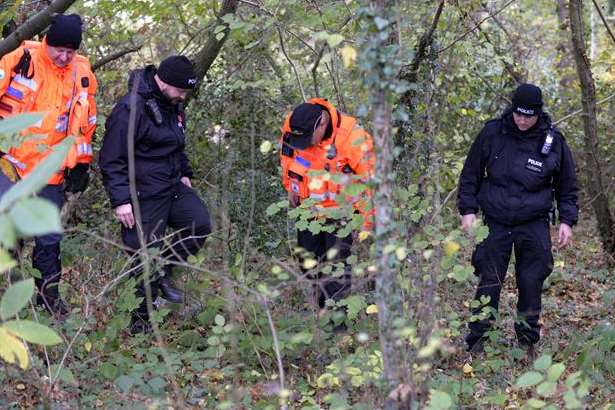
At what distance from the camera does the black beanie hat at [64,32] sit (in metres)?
5.24

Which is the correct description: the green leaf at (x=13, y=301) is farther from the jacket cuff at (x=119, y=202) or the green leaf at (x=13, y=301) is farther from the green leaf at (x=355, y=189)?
the jacket cuff at (x=119, y=202)

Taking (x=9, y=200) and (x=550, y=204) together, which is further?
(x=550, y=204)

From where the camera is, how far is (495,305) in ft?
19.2

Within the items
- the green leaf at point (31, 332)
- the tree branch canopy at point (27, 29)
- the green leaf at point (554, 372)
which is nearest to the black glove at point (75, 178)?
the tree branch canopy at point (27, 29)

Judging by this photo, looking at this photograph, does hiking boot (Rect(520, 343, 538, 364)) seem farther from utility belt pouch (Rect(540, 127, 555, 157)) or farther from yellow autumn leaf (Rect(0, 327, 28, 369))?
yellow autumn leaf (Rect(0, 327, 28, 369))

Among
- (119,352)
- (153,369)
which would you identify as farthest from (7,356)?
(119,352)

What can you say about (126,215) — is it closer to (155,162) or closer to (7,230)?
(155,162)

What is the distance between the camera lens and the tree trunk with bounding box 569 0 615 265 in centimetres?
749

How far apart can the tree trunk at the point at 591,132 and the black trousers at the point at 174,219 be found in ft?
12.5

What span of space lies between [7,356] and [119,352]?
2489 millimetres

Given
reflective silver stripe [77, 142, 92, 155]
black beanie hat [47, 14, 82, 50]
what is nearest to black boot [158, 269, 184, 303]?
reflective silver stripe [77, 142, 92, 155]

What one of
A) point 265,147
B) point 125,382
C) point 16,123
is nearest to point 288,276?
point 265,147

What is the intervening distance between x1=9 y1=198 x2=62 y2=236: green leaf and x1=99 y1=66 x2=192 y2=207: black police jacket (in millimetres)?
3940

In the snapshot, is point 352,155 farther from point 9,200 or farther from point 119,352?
point 9,200
